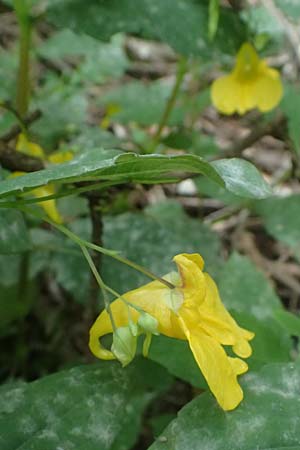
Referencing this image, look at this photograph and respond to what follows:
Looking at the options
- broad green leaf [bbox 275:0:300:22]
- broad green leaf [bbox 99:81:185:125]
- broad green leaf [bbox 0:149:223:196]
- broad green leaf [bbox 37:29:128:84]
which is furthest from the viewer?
broad green leaf [bbox 37:29:128:84]

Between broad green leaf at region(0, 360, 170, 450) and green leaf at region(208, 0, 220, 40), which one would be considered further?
green leaf at region(208, 0, 220, 40)

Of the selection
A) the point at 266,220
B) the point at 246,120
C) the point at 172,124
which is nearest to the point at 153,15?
the point at 172,124

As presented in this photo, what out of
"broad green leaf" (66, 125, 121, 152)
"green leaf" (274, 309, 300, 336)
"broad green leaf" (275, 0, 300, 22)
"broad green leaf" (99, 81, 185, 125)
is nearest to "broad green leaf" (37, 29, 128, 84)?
"broad green leaf" (99, 81, 185, 125)

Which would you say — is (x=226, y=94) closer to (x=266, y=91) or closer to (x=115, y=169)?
(x=266, y=91)

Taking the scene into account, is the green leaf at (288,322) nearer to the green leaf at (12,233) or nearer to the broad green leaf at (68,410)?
the broad green leaf at (68,410)

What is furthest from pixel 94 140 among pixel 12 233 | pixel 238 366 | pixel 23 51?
pixel 238 366

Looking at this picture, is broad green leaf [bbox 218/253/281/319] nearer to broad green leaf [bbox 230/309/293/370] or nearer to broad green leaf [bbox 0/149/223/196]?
broad green leaf [bbox 230/309/293/370]

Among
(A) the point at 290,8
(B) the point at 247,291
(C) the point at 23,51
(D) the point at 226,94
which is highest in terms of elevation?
(A) the point at 290,8
